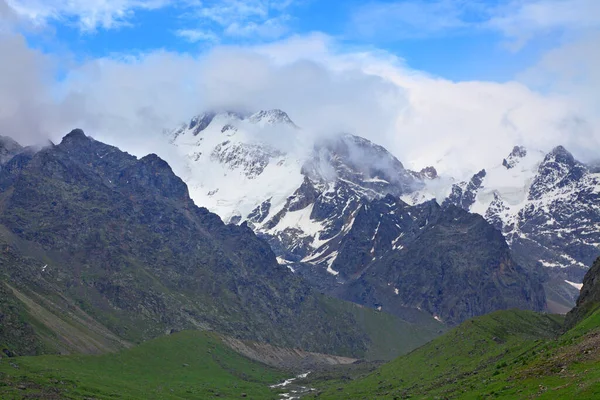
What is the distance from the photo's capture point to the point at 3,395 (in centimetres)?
19812

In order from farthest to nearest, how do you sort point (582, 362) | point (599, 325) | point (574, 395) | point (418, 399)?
point (418, 399) < point (599, 325) < point (582, 362) < point (574, 395)

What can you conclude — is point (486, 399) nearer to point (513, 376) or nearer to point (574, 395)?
point (513, 376)

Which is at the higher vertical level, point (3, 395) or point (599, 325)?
point (599, 325)

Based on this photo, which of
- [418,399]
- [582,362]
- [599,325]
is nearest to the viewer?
[582,362]

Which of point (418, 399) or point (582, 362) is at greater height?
point (582, 362)

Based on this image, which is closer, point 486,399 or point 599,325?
point 486,399

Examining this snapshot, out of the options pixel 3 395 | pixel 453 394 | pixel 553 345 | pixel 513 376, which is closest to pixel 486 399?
pixel 513 376

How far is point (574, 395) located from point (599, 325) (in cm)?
5724

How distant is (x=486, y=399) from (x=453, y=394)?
2707cm

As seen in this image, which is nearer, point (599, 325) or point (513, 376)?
point (513, 376)

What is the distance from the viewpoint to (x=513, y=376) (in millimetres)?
152500

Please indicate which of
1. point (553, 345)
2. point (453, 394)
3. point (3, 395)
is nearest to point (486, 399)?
point (453, 394)

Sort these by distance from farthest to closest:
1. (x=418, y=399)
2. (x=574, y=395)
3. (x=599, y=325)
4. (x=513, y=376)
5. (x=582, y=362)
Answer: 1. (x=418, y=399)
2. (x=599, y=325)
3. (x=513, y=376)
4. (x=582, y=362)
5. (x=574, y=395)

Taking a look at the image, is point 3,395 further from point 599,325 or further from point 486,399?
point 599,325
